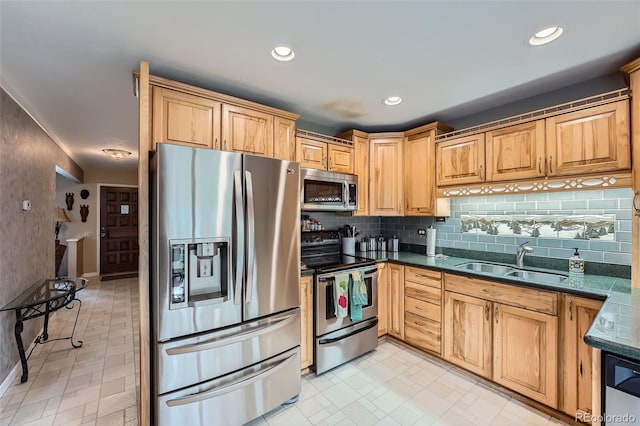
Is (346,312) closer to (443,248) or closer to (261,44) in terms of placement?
(443,248)

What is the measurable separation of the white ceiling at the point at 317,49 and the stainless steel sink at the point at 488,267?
160 cm

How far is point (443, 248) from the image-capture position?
3.21 meters

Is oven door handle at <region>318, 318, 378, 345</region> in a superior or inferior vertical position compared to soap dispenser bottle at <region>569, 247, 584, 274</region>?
inferior

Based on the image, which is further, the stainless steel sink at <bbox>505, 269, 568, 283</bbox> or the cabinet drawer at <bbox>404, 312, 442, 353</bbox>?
the cabinet drawer at <bbox>404, 312, 442, 353</bbox>

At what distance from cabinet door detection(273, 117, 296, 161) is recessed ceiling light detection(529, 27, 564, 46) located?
1.80m

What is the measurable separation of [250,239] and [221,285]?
36 centimetres

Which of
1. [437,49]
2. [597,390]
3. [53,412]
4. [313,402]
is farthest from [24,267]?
[597,390]

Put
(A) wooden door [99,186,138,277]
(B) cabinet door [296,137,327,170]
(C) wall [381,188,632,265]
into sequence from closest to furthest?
(C) wall [381,188,632,265]
(B) cabinet door [296,137,327,170]
(A) wooden door [99,186,138,277]

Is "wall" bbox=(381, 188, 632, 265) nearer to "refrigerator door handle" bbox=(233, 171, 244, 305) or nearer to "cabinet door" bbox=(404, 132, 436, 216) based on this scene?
"cabinet door" bbox=(404, 132, 436, 216)

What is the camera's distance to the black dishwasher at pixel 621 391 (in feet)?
3.27

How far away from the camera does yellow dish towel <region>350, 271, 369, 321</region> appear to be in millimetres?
2587

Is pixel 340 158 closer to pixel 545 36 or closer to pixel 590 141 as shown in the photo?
pixel 545 36

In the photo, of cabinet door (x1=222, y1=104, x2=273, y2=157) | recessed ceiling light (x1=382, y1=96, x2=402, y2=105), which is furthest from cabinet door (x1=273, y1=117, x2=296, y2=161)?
recessed ceiling light (x1=382, y1=96, x2=402, y2=105)

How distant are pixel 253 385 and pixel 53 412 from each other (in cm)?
156
